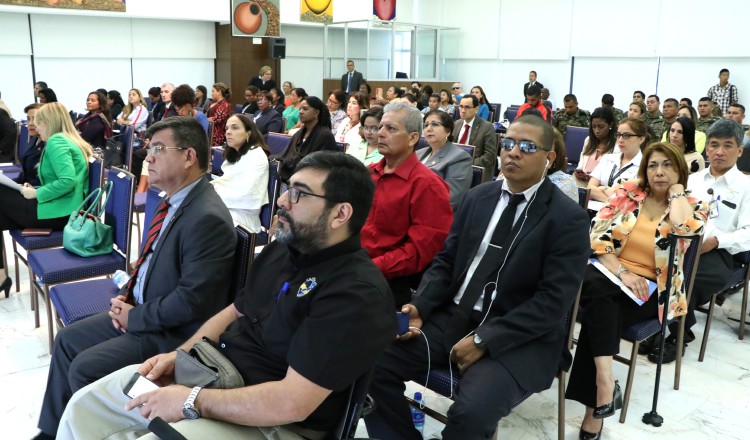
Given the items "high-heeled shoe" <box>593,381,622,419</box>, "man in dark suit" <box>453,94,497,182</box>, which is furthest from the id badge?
"man in dark suit" <box>453,94,497,182</box>

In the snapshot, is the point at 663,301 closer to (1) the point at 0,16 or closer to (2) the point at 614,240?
(2) the point at 614,240

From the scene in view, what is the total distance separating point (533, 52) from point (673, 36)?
11.4 ft

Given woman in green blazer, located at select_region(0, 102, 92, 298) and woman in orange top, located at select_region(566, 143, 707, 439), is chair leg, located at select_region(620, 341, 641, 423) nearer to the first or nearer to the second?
woman in orange top, located at select_region(566, 143, 707, 439)

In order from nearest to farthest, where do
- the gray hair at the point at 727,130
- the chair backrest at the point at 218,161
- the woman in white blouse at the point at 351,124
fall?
the gray hair at the point at 727,130 < the chair backrest at the point at 218,161 < the woman in white blouse at the point at 351,124

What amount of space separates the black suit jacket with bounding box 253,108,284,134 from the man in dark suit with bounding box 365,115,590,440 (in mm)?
5598

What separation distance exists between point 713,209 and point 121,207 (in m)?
3.03

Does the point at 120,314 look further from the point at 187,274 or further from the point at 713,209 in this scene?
the point at 713,209

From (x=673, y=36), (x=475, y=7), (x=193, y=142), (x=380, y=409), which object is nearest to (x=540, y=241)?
(x=380, y=409)

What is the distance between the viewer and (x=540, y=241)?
213 centimetres

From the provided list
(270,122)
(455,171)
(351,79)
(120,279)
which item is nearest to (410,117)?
(455,171)

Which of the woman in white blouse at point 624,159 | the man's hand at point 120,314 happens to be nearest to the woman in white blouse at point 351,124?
the woman in white blouse at point 624,159

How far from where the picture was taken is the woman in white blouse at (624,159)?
13.3ft

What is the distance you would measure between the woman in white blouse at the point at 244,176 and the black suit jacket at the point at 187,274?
1557 mm

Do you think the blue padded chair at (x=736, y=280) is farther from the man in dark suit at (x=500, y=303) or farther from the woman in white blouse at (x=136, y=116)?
the woman in white blouse at (x=136, y=116)
